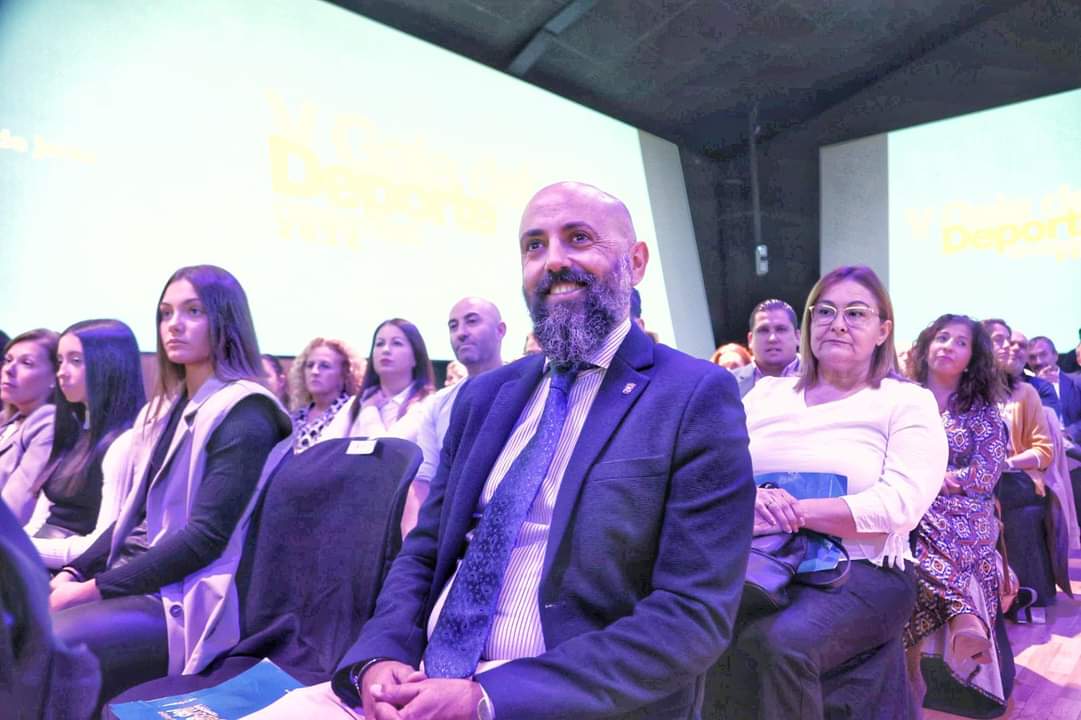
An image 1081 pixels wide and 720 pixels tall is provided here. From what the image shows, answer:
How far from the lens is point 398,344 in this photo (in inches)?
145

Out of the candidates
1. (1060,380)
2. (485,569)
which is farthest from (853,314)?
(1060,380)

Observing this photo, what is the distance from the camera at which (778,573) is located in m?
1.79

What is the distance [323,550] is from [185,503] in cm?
38

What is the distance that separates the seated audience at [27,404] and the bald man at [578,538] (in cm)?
192

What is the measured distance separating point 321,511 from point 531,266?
0.79 metres

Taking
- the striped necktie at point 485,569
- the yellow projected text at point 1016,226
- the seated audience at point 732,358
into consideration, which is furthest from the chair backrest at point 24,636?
the yellow projected text at point 1016,226

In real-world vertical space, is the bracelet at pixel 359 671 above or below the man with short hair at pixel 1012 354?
below

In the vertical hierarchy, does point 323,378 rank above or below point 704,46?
below

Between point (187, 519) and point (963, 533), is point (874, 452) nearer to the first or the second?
point (963, 533)

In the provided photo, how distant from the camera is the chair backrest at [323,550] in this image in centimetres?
174

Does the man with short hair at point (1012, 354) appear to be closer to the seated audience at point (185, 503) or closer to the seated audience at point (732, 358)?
the seated audience at point (732, 358)

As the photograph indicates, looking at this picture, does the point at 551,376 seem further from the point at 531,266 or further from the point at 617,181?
the point at 617,181

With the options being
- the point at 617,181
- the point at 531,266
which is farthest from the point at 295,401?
the point at 617,181

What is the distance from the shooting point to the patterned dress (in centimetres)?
242
